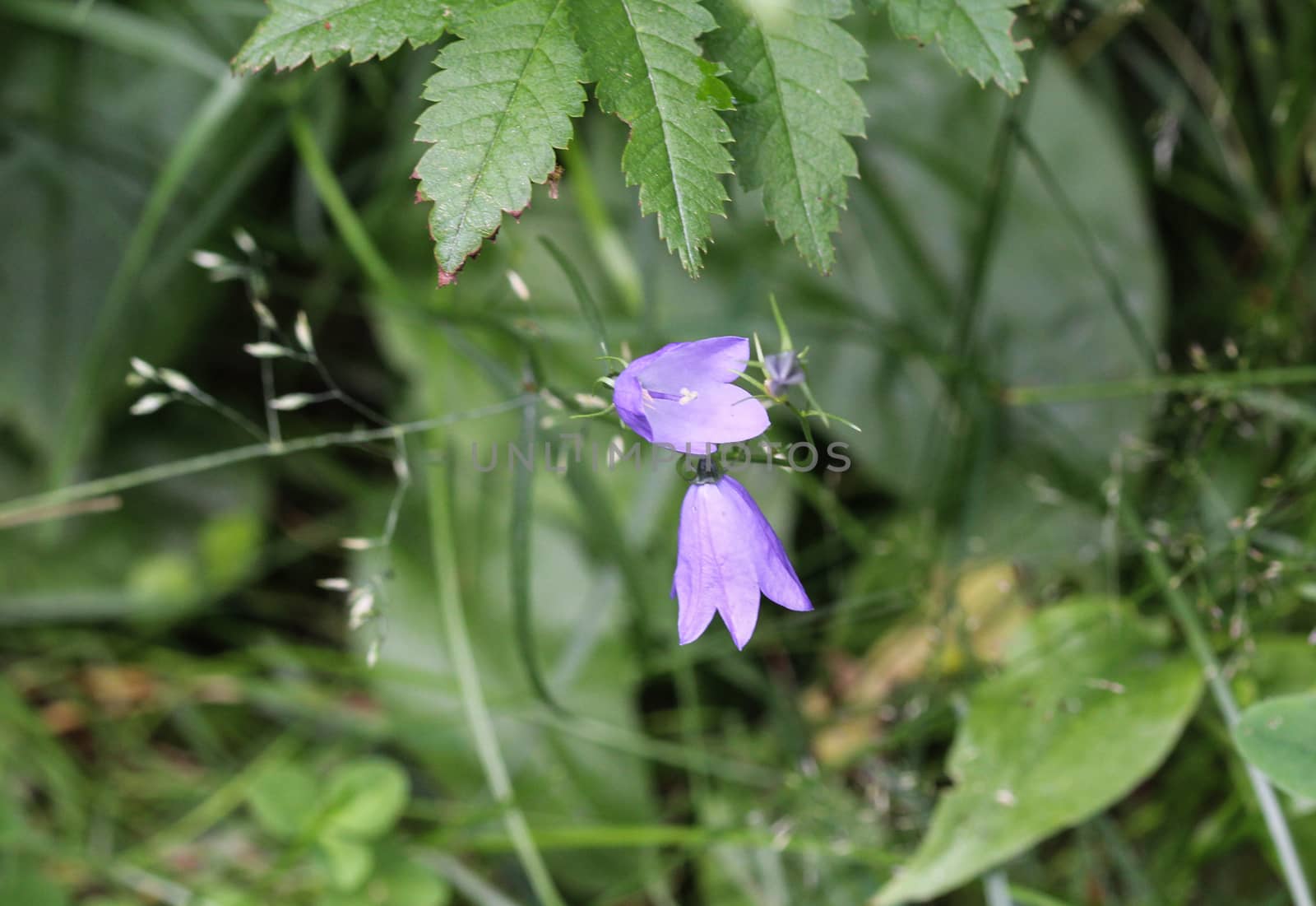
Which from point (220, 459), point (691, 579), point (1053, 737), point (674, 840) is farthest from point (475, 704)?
point (1053, 737)

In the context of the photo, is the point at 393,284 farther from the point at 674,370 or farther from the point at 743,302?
the point at 674,370

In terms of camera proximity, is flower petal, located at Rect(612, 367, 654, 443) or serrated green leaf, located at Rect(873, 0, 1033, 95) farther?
serrated green leaf, located at Rect(873, 0, 1033, 95)

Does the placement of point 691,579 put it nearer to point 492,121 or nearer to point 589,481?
point 492,121

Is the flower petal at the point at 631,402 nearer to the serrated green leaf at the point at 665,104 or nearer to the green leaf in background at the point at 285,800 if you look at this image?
the serrated green leaf at the point at 665,104

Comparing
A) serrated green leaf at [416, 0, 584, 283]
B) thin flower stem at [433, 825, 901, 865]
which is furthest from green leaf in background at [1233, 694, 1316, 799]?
serrated green leaf at [416, 0, 584, 283]

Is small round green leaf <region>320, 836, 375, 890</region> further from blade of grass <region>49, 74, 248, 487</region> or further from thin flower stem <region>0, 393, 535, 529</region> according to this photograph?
blade of grass <region>49, 74, 248, 487</region>

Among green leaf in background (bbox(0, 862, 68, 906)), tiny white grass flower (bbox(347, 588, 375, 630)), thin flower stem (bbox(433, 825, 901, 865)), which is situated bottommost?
green leaf in background (bbox(0, 862, 68, 906))

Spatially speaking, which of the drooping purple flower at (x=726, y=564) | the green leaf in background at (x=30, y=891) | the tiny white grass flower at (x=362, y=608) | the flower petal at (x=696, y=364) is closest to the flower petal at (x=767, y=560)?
the drooping purple flower at (x=726, y=564)
